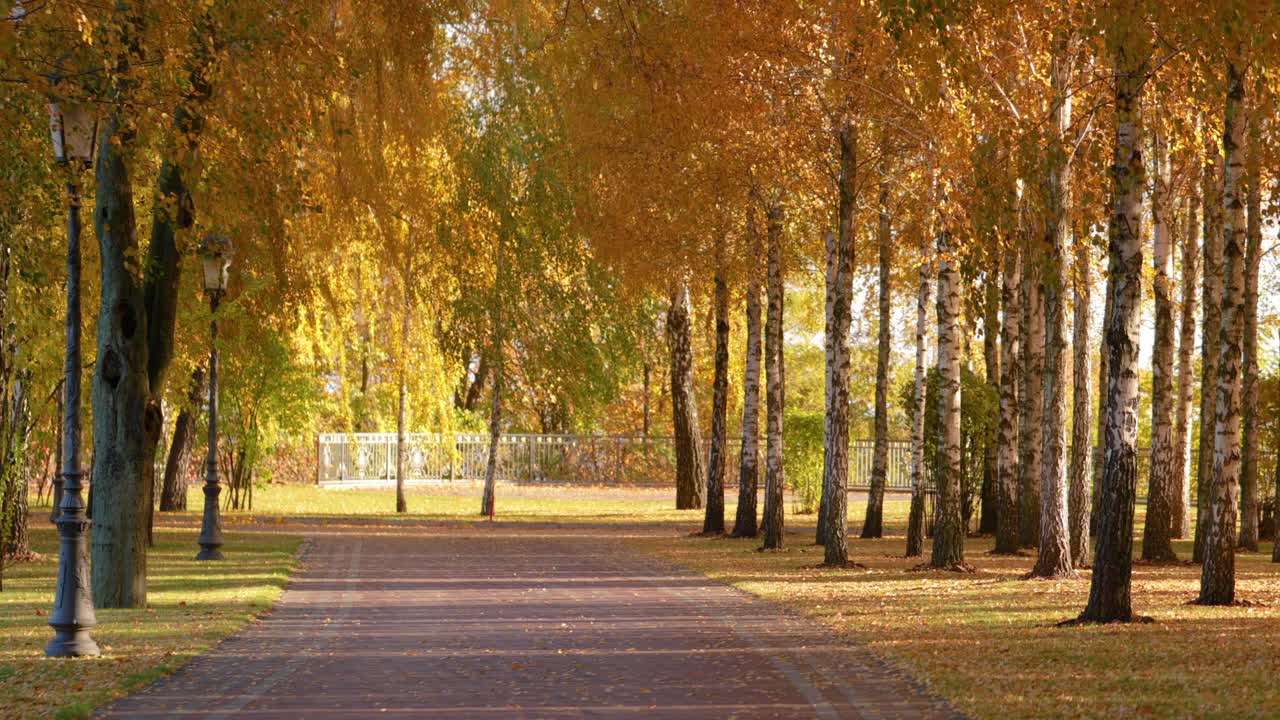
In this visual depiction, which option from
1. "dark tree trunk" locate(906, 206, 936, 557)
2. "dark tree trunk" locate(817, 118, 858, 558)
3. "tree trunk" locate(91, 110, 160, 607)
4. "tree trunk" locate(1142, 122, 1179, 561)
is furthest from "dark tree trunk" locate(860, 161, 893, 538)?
"tree trunk" locate(91, 110, 160, 607)

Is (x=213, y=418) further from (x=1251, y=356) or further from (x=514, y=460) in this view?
(x=514, y=460)

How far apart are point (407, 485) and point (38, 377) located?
27.8 m

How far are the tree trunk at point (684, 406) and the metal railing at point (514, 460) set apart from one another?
1151 cm

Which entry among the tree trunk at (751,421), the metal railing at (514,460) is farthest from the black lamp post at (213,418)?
the metal railing at (514,460)

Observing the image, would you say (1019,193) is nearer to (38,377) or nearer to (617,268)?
(617,268)

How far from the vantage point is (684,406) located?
39062mm

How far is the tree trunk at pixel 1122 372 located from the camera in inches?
562

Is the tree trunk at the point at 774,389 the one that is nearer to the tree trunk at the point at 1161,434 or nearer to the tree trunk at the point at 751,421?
the tree trunk at the point at 751,421

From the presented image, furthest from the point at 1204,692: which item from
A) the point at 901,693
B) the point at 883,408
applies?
the point at 883,408

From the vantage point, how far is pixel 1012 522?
25203mm

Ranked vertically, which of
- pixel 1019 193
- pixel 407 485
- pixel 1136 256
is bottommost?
pixel 407 485

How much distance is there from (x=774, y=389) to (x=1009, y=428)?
427 cm

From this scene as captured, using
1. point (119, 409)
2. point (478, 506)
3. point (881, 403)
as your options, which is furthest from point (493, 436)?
point (119, 409)

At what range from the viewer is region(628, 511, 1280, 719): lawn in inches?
407
